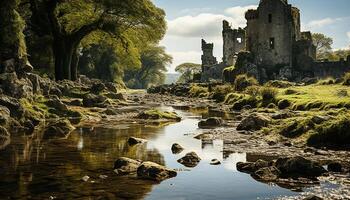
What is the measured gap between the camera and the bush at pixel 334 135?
54.3ft

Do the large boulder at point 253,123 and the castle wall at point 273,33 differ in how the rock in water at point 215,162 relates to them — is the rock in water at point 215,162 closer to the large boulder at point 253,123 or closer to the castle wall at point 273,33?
the large boulder at point 253,123

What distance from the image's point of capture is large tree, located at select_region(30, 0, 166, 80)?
47531 mm

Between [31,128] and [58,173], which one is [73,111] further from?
[58,173]

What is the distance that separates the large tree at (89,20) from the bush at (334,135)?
109 feet

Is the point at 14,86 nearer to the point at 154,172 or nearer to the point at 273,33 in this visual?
the point at 154,172

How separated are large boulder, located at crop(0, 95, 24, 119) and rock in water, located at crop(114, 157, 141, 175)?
1180cm

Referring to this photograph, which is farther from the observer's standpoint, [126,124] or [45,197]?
[126,124]

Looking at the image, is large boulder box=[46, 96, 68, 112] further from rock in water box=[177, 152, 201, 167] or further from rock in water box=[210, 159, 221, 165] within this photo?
rock in water box=[210, 159, 221, 165]

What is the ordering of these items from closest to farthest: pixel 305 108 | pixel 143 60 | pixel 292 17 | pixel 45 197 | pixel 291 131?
pixel 45 197
pixel 291 131
pixel 305 108
pixel 292 17
pixel 143 60

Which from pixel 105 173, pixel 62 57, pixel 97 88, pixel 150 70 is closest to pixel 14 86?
pixel 105 173

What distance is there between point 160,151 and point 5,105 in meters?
10.4

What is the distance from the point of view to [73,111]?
29734mm

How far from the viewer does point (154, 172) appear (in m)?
12.4

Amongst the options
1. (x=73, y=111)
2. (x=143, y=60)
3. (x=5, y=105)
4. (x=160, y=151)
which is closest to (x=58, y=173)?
(x=160, y=151)
